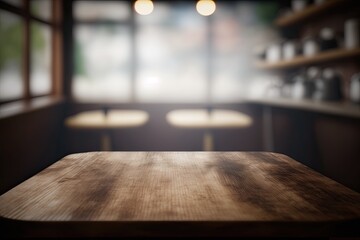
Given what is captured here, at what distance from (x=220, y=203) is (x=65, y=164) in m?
0.74

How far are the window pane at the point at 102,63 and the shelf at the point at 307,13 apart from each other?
1.84m

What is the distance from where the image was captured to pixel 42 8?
181 inches

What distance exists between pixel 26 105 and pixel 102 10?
185cm

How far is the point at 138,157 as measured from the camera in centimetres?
176

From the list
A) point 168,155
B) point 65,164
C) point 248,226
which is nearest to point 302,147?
point 168,155

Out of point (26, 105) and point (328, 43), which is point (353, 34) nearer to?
point (328, 43)

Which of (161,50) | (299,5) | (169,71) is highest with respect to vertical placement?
(299,5)

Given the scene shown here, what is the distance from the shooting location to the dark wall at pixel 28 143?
11.2ft

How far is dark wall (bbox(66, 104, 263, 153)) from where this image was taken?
17.5ft

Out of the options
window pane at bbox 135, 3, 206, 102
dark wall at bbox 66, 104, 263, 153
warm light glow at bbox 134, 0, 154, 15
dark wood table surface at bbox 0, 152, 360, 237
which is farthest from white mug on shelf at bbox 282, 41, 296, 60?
dark wood table surface at bbox 0, 152, 360, 237

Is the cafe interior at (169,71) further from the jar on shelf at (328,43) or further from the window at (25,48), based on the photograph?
the jar on shelf at (328,43)

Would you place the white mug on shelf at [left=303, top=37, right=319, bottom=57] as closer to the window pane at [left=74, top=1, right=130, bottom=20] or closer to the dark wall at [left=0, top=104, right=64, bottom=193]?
the window pane at [left=74, top=1, right=130, bottom=20]

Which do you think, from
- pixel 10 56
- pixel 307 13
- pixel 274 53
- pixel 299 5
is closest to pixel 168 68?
pixel 274 53

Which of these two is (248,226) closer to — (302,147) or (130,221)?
(130,221)
